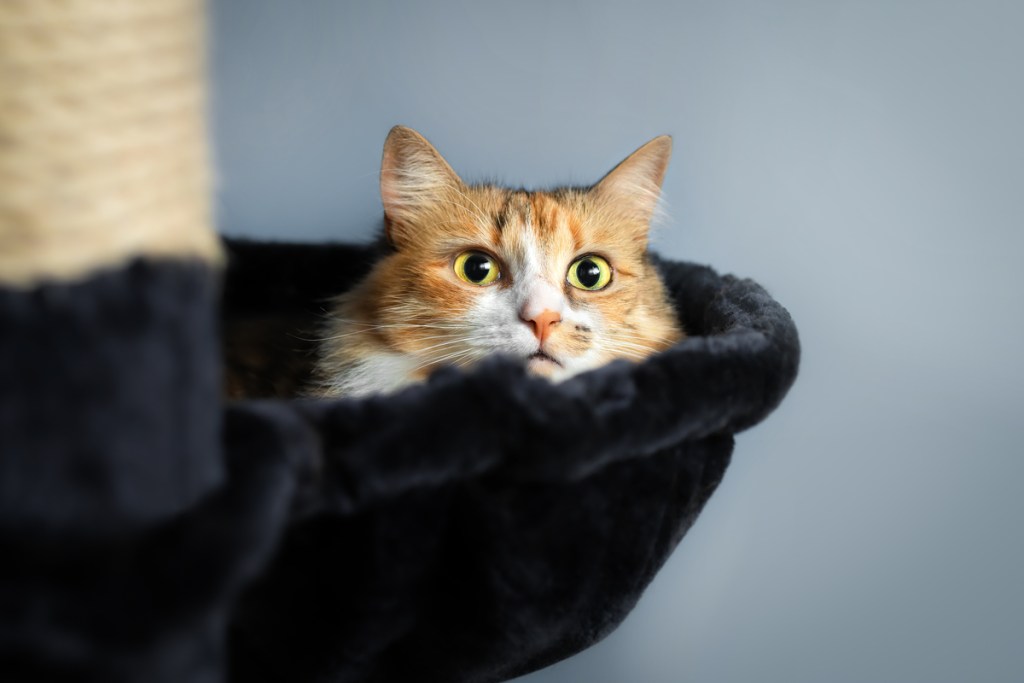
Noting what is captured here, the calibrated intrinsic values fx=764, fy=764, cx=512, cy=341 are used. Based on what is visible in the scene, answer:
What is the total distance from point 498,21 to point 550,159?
35 cm

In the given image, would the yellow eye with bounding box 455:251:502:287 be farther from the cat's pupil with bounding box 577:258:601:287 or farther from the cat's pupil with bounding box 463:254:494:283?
the cat's pupil with bounding box 577:258:601:287

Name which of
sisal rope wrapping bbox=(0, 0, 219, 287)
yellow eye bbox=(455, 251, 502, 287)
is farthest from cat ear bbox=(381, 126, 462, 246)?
sisal rope wrapping bbox=(0, 0, 219, 287)

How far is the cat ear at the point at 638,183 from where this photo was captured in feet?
5.06

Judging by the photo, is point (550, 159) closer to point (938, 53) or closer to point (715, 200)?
A: point (715, 200)

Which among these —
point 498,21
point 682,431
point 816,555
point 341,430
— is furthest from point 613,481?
point 498,21

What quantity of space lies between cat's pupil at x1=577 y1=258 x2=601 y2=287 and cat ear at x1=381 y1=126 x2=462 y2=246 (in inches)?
12.1

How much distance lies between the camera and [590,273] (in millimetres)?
1468

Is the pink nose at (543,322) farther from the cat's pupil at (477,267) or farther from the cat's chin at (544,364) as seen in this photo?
the cat's pupil at (477,267)

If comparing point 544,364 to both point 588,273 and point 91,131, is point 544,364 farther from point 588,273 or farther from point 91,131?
point 91,131

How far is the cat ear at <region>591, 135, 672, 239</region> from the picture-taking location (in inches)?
60.7

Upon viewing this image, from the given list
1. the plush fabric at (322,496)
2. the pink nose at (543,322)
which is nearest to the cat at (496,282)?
the pink nose at (543,322)

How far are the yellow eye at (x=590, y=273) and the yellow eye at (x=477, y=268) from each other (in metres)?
0.15

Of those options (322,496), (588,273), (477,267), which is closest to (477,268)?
(477,267)

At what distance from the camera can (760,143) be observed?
70.2 inches
